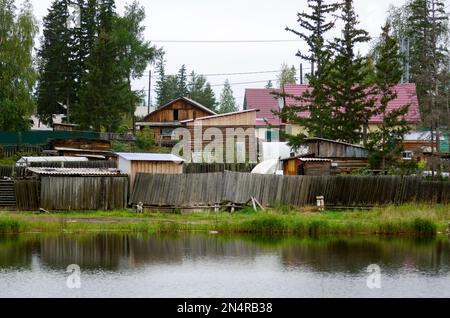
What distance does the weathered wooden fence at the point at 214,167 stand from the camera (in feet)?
165

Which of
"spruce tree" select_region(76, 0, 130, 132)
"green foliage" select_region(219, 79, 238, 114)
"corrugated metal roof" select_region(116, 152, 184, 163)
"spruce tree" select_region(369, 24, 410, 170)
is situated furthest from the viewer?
"green foliage" select_region(219, 79, 238, 114)

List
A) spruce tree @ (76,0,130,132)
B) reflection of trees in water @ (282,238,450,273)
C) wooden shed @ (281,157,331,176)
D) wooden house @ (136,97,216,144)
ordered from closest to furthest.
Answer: reflection of trees in water @ (282,238,450,273)
wooden shed @ (281,157,331,176)
spruce tree @ (76,0,130,132)
wooden house @ (136,97,216,144)

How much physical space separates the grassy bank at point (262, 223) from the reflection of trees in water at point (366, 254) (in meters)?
1.62

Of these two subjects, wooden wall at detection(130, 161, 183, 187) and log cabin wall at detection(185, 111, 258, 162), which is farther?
log cabin wall at detection(185, 111, 258, 162)

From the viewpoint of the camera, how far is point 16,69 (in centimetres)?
6369

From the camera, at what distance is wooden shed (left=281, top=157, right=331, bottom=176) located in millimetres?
45750

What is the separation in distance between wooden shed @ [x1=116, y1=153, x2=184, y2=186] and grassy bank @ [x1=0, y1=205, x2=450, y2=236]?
180 inches

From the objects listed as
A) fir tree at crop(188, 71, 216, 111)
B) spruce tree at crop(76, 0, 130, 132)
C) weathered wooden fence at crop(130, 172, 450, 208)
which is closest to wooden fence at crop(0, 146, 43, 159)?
spruce tree at crop(76, 0, 130, 132)

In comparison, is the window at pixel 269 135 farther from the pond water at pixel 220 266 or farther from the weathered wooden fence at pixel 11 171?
the pond water at pixel 220 266

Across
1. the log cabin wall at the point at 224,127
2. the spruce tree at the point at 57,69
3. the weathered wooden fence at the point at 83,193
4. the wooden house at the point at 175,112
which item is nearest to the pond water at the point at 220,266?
the weathered wooden fence at the point at 83,193

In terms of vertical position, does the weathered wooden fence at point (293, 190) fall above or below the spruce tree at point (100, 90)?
below

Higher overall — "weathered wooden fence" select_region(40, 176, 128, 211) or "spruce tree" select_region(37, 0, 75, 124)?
"spruce tree" select_region(37, 0, 75, 124)

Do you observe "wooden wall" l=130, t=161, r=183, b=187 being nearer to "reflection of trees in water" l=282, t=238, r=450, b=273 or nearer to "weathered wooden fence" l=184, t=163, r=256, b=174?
"weathered wooden fence" l=184, t=163, r=256, b=174

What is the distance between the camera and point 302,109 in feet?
172
